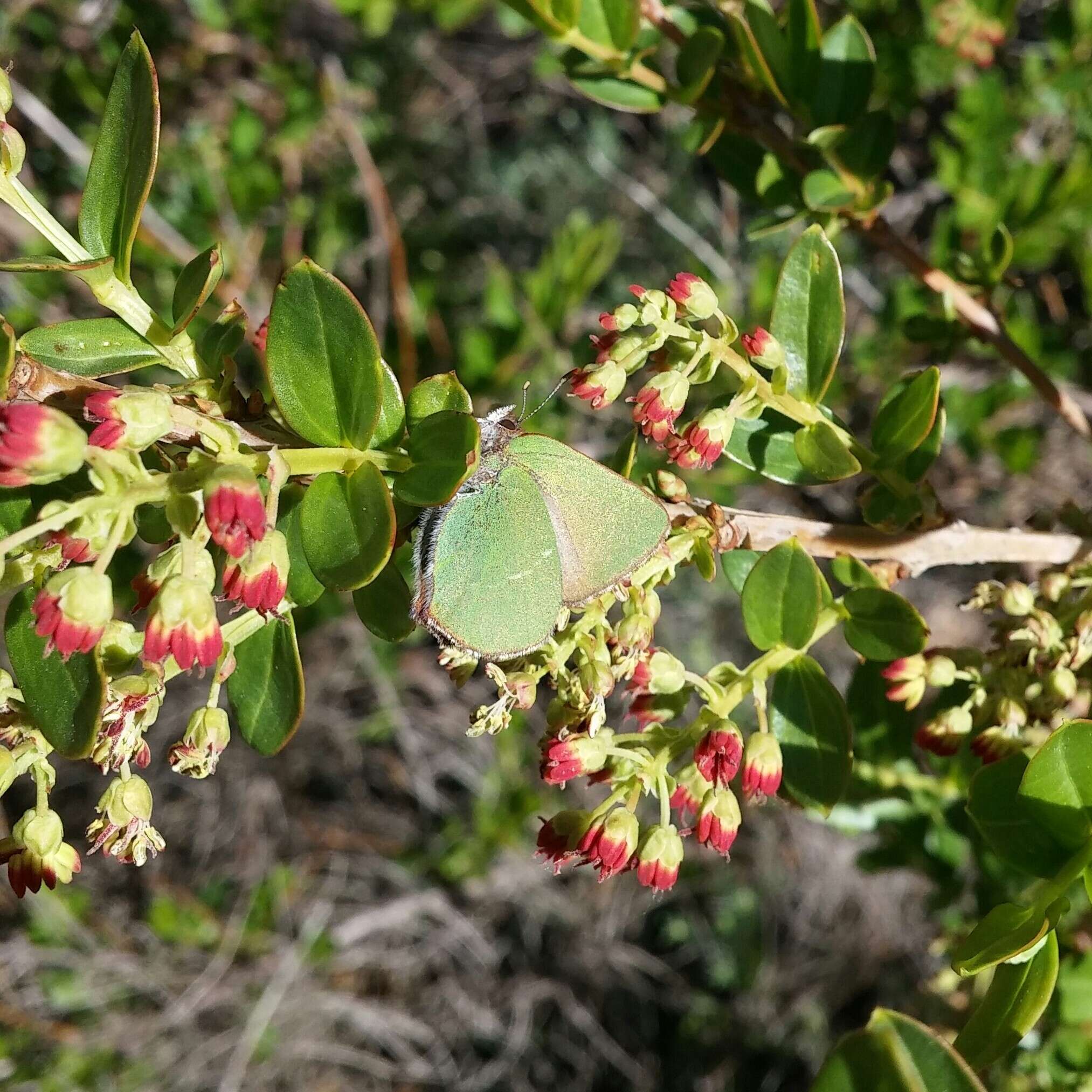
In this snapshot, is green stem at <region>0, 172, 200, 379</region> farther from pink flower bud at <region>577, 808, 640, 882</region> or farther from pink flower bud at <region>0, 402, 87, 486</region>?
pink flower bud at <region>577, 808, 640, 882</region>

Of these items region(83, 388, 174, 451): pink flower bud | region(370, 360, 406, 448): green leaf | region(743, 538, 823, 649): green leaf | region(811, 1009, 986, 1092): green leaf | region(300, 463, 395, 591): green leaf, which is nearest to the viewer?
region(811, 1009, 986, 1092): green leaf

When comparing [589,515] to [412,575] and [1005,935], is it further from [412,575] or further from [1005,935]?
[1005,935]

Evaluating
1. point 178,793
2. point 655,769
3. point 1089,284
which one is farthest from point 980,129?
point 178,793

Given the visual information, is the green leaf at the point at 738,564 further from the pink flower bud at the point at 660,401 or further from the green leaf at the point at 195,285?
the green leaf at the point at 195,285

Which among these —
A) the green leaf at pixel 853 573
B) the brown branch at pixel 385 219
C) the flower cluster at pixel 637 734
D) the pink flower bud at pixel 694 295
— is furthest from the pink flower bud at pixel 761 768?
the brown branch at pixel 385 219

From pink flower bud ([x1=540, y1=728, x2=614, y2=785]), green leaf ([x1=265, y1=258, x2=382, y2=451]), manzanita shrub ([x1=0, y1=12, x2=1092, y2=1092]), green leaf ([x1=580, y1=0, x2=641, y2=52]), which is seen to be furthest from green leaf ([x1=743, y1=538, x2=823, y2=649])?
green leaf ([x1=580, y1=0, x2=641, y2=52])

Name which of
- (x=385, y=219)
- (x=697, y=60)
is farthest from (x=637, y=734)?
(x=385, y=219)
